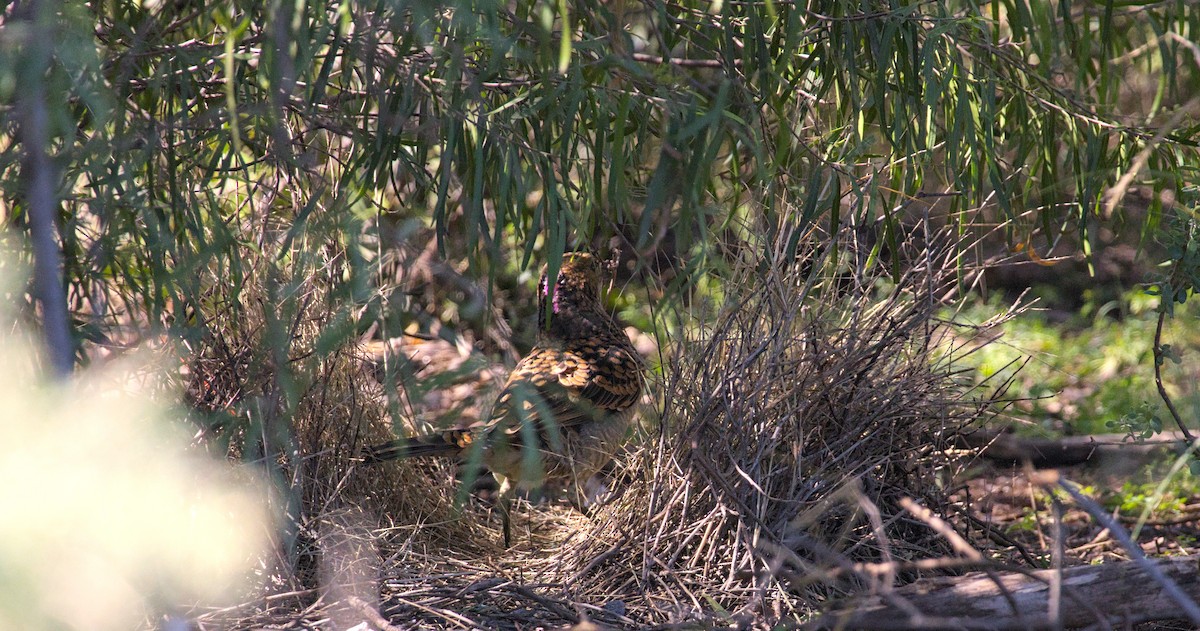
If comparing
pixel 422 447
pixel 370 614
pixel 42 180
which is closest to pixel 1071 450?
pixel 422 447

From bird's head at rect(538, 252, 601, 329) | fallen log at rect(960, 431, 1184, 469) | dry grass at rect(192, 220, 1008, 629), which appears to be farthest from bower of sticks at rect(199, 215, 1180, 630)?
fallen log at rect(960, 431, 1184, 469)

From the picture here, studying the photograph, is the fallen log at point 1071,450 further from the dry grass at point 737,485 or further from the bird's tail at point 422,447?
the bird's tail at point 422,447

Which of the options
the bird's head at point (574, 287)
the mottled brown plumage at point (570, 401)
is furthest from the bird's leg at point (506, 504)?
the bird's head at point (574, 287)

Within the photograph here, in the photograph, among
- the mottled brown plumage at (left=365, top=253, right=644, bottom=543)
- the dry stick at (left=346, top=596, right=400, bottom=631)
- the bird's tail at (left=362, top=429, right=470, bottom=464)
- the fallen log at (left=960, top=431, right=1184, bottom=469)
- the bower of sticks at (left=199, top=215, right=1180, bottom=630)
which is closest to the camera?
the dry stick at (left=346, top=596, right=400, bottom=631)

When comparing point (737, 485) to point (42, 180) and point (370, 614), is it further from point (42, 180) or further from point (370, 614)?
point (42, 180)

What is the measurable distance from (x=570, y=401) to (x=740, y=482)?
933mm

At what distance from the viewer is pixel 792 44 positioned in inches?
103

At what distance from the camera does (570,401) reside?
380 cm

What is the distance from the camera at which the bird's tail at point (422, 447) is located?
11.2 ft

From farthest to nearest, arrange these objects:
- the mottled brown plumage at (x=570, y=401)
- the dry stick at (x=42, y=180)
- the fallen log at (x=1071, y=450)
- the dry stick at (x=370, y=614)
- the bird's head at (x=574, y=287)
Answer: the fallen log at (x=1071, y=450), the bird's head at (x=574, y=287), the mottled brown plumage at (x=570, y=401), the dry stick at (x=370, y=614), the dry stick at (x=42, y=180)

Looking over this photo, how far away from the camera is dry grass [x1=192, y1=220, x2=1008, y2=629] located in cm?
296

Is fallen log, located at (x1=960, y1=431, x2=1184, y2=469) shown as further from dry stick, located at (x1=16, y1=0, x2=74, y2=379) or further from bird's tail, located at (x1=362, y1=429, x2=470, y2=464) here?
dry stick, located at (x1=16, y1=0, x2=74, y2=379)

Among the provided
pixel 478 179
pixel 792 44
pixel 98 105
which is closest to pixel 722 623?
pixel 478 179

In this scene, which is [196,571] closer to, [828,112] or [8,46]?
[8,46]
